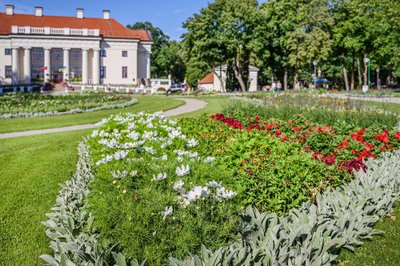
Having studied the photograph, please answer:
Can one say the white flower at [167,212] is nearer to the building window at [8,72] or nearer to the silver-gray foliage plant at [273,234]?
the silver-gray foliage plant at [273,234]

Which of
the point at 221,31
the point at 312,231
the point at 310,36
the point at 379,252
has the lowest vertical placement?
the point at 379,252

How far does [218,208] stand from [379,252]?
2.24 metres

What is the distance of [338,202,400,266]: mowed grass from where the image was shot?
12.7ft

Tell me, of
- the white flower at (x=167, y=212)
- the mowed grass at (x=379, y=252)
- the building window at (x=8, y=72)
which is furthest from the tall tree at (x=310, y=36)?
the white flower at (x=167, y=212)

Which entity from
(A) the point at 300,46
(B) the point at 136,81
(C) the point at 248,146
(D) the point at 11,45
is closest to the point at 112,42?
(B) the point at 136,81

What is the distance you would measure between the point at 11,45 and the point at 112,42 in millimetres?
14811

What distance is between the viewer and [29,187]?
6328 millimetres

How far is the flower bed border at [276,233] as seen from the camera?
3053 mm

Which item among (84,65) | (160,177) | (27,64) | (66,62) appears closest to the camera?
(160,177)

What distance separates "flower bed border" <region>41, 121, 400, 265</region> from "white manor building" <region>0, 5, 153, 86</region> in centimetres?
5436

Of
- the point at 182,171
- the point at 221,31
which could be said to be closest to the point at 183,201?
the point at 182,171

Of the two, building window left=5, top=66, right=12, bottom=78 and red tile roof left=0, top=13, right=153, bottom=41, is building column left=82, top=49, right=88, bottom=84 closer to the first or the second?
red tile roof left=0, top=13, right=153, bottom=41

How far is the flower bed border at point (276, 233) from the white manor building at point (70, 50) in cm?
5436

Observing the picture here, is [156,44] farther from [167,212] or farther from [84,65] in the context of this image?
[167,212]
